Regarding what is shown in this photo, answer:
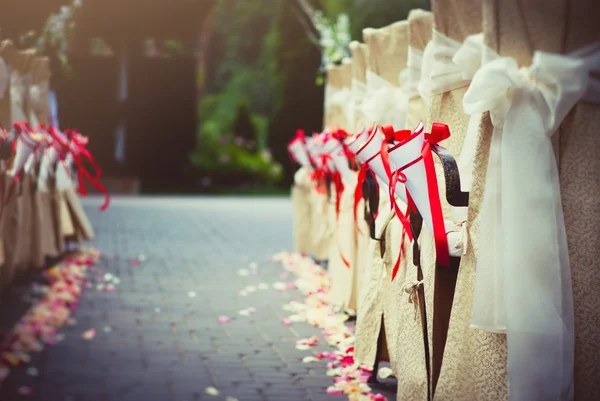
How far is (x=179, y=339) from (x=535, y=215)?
3299 mm

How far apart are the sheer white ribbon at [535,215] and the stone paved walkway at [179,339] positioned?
4.58 feet

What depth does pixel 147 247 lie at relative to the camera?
37.6 feet

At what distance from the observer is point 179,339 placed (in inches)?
235

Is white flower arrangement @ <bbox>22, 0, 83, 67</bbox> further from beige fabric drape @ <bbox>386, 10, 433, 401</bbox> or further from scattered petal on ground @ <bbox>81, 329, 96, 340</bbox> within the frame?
beige fabric drape @ <bbox>386, 10, 433, 401</bbox>

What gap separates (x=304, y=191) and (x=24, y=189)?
332cm

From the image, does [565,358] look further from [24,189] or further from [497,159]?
[24,189]

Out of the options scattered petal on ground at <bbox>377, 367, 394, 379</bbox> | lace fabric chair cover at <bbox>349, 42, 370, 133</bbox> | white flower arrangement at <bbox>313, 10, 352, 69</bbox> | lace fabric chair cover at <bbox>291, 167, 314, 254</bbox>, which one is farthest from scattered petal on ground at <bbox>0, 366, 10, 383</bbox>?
white flower arrangement at <bbox>313, 10, 352, 69</bbox>

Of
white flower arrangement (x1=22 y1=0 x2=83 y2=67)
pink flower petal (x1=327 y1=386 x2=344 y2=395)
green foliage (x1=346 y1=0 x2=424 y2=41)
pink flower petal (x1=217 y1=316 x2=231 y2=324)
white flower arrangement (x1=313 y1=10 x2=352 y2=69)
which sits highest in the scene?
green foliage (x1=346 y1=0 x2=424 y2=41)

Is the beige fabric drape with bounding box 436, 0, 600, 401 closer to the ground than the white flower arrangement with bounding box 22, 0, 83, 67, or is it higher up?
closer to the ground

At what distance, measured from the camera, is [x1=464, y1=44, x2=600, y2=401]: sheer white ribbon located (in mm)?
3248

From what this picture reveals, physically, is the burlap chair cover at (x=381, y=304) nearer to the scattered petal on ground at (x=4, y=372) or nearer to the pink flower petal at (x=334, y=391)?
the pink flower petal at (x=334, y=391)

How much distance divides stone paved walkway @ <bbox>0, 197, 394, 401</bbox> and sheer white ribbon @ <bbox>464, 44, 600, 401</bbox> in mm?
1396

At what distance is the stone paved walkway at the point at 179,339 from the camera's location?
4.68 metres

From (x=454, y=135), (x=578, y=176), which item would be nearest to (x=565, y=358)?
(x=578, y=176)
